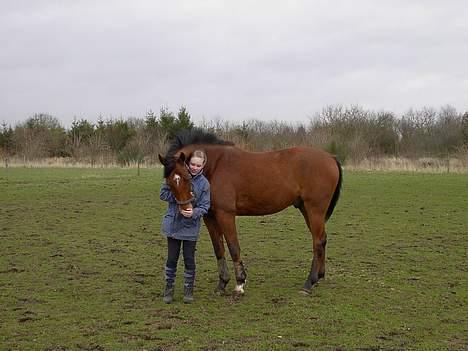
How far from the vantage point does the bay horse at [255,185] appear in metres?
6.49

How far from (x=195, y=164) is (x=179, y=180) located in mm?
289

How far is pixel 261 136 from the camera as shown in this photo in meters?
43.1

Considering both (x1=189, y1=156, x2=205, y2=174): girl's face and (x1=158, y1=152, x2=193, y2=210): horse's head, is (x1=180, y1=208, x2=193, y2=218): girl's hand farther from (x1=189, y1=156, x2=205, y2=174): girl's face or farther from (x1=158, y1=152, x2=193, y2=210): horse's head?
(x1=189, y1=156, x2=205, y2=174): girl's face

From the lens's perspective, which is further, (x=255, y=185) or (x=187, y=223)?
(x=255, y=185)

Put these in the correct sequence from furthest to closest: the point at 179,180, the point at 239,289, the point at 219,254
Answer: the point at 219,254 < the point at 239,289 < the point at 179,180

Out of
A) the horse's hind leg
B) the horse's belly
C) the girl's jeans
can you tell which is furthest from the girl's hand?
the horse's hind leg

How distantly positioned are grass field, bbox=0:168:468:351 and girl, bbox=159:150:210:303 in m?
0.30

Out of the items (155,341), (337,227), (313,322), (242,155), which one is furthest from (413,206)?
(155,341)

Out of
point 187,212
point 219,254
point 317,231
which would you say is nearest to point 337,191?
point 317,231

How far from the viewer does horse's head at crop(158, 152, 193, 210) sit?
6.00 m

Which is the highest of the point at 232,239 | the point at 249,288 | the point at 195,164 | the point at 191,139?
the point at 191,139

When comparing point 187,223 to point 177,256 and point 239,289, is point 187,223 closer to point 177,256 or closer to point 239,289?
point 177,256

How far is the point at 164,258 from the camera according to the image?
28.4 ft

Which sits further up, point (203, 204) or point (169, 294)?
point (203, 204)
